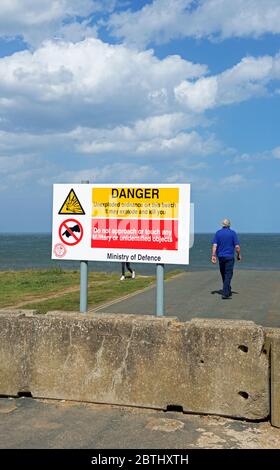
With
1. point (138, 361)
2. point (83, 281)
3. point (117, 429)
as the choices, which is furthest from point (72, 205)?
point (117, 429)

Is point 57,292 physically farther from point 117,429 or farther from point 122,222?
point 117,429

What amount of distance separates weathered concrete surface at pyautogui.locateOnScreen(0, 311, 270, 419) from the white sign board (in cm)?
137

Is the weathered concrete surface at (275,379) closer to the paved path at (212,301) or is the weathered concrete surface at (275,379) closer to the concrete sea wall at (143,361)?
the concrete sea wall at (143,361)

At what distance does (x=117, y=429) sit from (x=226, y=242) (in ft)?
25.8

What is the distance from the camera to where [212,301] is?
1291 cm

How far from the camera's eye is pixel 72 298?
1430 cm

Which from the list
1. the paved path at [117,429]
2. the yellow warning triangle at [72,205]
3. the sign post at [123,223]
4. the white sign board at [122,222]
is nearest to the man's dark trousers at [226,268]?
the sign post at [123,223]

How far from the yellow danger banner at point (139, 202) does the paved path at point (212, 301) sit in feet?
13.0

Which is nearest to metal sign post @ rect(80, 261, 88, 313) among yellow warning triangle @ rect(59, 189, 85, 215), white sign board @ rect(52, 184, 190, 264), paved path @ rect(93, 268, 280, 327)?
white sign board @ rect(52, 184, 190, 264)

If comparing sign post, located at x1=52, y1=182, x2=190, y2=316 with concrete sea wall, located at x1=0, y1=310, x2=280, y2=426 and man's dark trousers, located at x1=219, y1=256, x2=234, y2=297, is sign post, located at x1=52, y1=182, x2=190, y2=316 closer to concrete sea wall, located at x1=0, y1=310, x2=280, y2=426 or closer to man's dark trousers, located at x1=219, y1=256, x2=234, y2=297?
concrete sea wall, located at x1=0, y1=310, x2=280, y2=426

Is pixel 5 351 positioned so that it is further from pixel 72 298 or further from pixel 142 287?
pixel 142 287

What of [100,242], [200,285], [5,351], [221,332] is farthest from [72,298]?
[221,332]

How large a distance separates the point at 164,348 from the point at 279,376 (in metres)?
1.15

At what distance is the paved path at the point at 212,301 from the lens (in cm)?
1102
